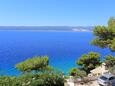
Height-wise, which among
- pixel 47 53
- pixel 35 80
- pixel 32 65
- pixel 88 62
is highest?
pixel 35 80

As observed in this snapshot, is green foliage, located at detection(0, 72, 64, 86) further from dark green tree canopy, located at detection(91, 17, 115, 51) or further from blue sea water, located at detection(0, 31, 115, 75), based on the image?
blue sea water, located at detection(0, 31, 115, 75)

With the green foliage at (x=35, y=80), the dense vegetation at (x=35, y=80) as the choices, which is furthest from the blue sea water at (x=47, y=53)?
the green foliage at (x=35, y=80)

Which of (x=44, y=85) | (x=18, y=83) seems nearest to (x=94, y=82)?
(x=44, y=85)

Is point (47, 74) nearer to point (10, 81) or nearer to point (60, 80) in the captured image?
point (60, 80)

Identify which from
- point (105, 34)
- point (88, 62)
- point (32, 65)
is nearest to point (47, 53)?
point (88, 62)

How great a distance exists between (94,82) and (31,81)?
556 cm

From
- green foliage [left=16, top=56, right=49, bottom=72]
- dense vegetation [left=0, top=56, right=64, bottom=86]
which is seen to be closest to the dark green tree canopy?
green foliage [left=16, top=56, right=49, bottom=72]

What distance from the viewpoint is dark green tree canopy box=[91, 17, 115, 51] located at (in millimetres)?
23672

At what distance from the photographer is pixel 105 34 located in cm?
2431

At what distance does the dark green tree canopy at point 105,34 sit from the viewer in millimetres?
23672

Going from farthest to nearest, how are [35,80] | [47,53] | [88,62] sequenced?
1. [47,53]
2. [88,62]
3. [35,80]

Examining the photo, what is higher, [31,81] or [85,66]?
[31,81]

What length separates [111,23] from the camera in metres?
24.6

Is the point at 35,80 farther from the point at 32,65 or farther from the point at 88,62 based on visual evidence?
Result: the point at 88,62
